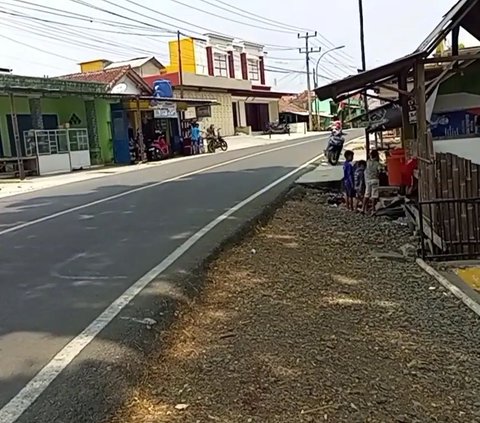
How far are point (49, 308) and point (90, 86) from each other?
23.6 metres

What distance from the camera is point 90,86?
2764cm

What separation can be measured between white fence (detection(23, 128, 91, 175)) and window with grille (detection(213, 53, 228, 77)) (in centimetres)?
2962

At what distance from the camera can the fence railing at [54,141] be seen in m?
25.2

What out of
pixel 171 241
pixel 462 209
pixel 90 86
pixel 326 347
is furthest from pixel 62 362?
pixel 90 86

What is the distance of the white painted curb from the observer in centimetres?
589

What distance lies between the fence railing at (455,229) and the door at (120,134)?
2413cm

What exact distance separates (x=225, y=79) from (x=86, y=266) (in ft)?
150

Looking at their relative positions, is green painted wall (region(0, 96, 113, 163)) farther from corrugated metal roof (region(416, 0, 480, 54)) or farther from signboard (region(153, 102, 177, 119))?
corrugated metal roof (region(416, 0, 480, 54))

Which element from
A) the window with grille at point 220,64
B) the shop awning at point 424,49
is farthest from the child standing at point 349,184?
the window with grille at point 220,64

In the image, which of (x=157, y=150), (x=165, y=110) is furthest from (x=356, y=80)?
(x=165, y=110)

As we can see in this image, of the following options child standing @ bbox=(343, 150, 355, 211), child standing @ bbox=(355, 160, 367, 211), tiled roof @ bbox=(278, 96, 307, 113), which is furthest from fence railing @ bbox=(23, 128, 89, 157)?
tiled roof @ bbox=(278, 96, 307, 113)

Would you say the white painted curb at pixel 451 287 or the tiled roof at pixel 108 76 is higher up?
the tiled roof at pixel 108 76

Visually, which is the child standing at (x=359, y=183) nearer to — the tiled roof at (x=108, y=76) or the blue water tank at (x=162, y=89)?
the tiled roof at (x=108, y=76)

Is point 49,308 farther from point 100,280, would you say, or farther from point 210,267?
point 210,267
